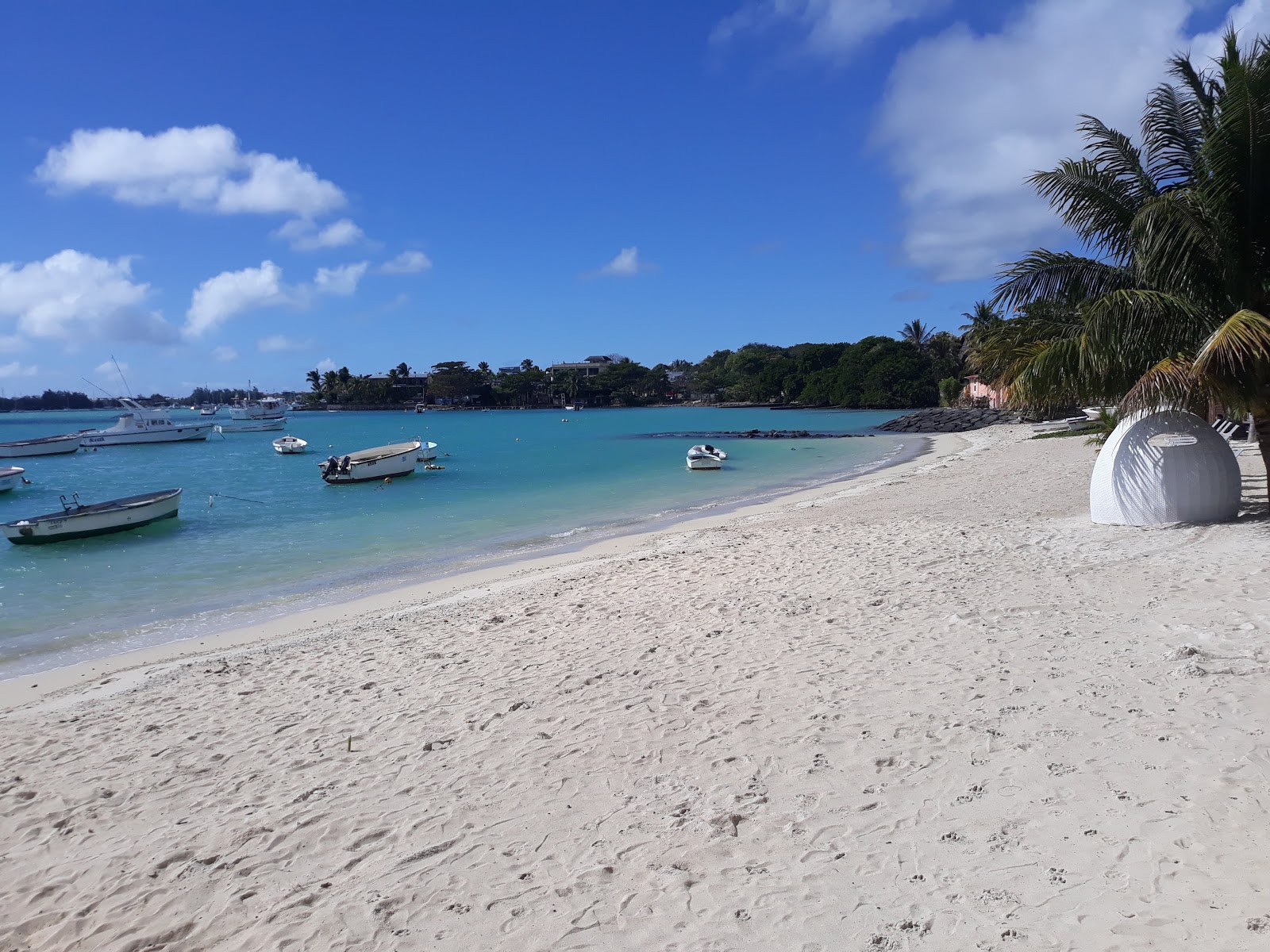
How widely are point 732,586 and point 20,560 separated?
16696 millimetres

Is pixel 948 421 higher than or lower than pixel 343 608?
higher

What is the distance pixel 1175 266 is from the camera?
387 inches

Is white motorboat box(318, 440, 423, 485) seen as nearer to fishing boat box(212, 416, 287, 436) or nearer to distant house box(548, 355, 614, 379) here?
fishing boat box(212, 416, 287, 436)

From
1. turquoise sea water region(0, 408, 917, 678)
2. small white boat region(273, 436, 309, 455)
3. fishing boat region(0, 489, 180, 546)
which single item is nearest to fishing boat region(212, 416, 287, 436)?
turquoise sea water region(0, 408, 917, 678)

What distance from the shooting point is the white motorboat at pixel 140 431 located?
2596 inches

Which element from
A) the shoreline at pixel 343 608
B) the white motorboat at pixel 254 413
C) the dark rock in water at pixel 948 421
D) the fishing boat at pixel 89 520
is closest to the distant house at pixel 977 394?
the dark rock in water at pixel 948 421

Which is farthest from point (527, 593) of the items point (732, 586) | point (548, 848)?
point (548, 848)

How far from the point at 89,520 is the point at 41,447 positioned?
160 feet

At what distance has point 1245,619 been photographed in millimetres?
6355

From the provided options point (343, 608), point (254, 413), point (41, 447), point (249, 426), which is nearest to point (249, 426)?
point (249, 426)

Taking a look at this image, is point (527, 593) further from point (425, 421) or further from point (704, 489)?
point (425, 421)

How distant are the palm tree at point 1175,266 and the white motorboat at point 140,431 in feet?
230

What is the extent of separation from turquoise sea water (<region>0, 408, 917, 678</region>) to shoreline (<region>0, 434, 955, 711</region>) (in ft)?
1.65

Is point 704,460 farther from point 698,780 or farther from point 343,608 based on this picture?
point 698,780
